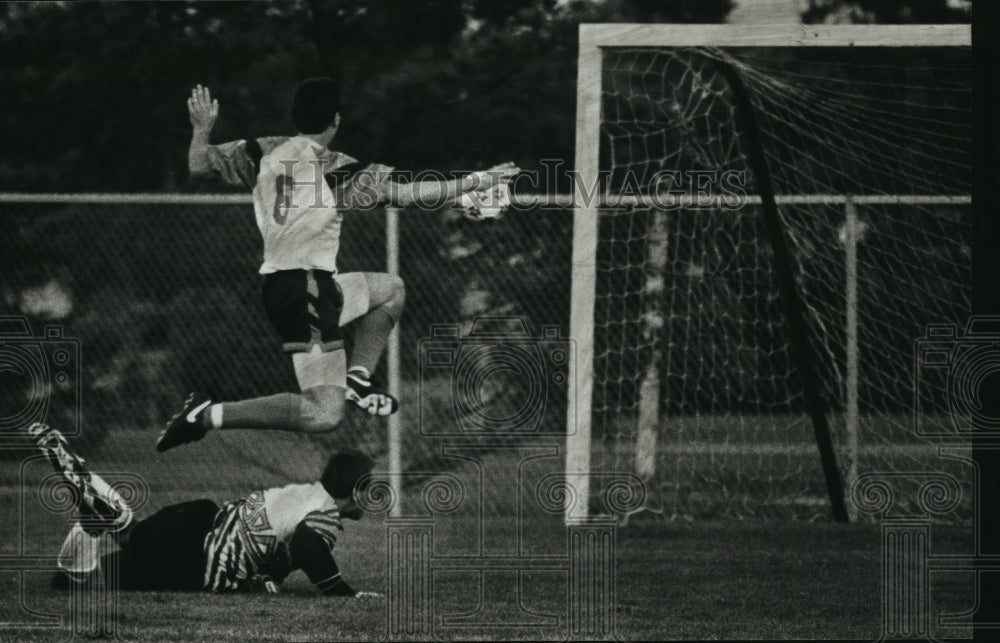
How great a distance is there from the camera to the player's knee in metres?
4.20

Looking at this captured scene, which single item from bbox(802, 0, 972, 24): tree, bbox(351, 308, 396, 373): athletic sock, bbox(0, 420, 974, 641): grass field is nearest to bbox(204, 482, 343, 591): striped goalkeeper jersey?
bbox(0, 420, 974, 641): grass field

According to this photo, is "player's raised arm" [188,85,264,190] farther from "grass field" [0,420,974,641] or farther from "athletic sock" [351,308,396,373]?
"grass field" [0,420,974,641]

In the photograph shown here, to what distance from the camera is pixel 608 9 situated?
14.4 metres

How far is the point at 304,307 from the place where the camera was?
4109mm

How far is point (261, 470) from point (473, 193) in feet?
23.7

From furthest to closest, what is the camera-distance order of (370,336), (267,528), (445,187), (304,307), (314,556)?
(267,528)
(314,556)
(370,336)
(445,187)
(304,307)

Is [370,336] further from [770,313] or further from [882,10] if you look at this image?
[882,10]

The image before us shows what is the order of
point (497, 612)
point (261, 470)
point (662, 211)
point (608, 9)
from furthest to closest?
point (608, 9)
point (261, 470)
point (662, 211)
point (497, 612)

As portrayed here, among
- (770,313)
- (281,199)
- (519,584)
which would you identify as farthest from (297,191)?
(770,313)

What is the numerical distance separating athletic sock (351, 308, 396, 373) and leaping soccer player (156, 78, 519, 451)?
6.8 inches

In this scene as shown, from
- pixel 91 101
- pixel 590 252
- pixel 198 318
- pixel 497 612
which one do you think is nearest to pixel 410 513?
pixel 198 318

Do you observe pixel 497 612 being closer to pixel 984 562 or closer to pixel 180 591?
pixel 180 591

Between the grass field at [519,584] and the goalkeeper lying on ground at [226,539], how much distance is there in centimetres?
12

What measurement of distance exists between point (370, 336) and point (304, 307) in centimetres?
45
